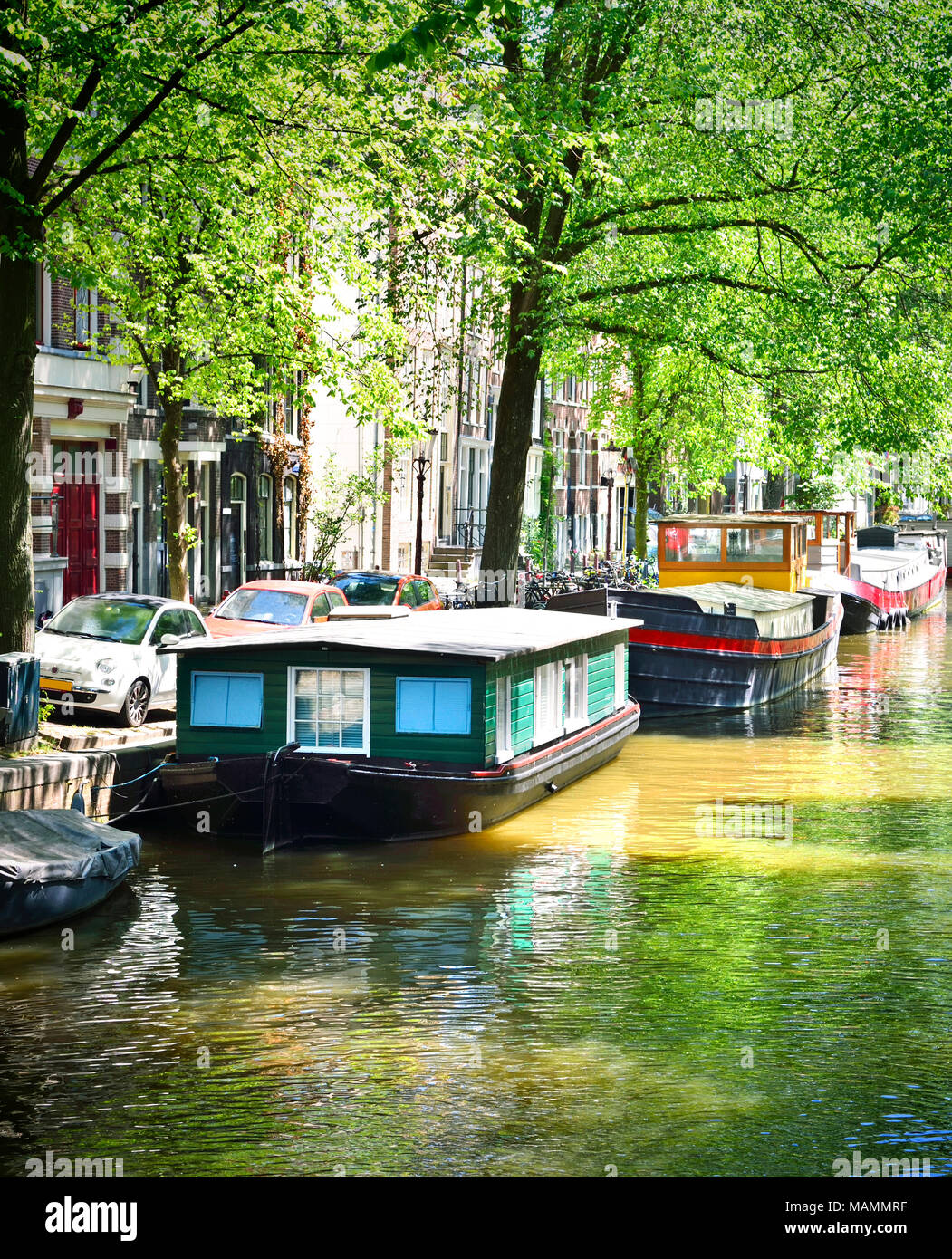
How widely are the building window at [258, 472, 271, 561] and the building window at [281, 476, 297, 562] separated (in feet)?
1.53

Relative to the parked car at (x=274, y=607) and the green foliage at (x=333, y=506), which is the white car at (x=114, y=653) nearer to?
the parked car at (x=274, y=607)

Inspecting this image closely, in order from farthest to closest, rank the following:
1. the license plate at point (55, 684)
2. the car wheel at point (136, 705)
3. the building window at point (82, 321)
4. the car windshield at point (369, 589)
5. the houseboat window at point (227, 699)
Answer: the building window at point (82, 321) < the car windshield at point (369, 589) < the car wheel at point (136, 705) < the license plate at point (55, 684) < the houseboat window at point (227, 699)

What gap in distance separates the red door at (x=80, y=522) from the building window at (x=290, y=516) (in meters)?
9.48

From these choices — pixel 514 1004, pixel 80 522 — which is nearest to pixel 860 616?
pixel 80 522

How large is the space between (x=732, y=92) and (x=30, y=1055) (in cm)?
1862

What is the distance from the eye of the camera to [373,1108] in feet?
29.7

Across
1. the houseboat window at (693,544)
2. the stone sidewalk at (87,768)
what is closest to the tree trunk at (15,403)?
the stone sidewalk at (87,768)

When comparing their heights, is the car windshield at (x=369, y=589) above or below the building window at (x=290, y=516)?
below

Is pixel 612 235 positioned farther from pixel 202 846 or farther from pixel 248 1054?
pixel 248 1054

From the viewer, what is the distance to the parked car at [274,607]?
79.7 feet

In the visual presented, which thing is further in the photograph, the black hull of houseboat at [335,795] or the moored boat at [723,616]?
the moored boat at [723,616]

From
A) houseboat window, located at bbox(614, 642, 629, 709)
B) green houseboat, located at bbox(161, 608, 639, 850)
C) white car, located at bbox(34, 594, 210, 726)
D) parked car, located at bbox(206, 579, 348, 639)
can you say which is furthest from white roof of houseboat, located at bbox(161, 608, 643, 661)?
parked car, located at bbox(206, 579, 348, 639)

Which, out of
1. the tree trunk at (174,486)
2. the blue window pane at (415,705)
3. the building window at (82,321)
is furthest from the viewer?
the building window at (82,321)

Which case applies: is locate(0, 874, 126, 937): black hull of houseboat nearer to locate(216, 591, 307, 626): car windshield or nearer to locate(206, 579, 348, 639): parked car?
locate(206, 579, 348, 639): parked car
